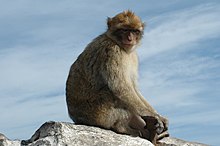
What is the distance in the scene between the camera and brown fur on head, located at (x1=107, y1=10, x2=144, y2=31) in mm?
10297

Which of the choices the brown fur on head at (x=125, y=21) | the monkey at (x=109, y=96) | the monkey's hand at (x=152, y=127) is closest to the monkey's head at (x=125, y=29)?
the brown fur on head at (x=125, y=21)

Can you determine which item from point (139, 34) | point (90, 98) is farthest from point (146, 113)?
point (139, 34)

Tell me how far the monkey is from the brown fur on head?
1.48ft

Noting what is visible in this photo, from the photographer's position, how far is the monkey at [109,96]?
929 cm

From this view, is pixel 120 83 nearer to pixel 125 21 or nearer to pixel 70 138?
pixel 125 21

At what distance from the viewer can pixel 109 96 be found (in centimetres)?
945

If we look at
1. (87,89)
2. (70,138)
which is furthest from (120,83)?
(70,138)

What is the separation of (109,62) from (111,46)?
0.42 metres

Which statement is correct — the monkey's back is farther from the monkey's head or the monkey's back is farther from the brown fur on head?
the brown fur on head

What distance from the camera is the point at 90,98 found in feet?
31.1

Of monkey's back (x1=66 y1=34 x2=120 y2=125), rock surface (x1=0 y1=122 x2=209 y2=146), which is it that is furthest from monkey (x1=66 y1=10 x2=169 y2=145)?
rock surface (x1=0 y1=122 x2=209 y2=146)

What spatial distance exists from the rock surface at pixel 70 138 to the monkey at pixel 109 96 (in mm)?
1006

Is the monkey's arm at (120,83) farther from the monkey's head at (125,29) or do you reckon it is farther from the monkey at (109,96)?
the monkey's head at (125,29)

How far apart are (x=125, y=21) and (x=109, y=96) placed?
5.47ft
